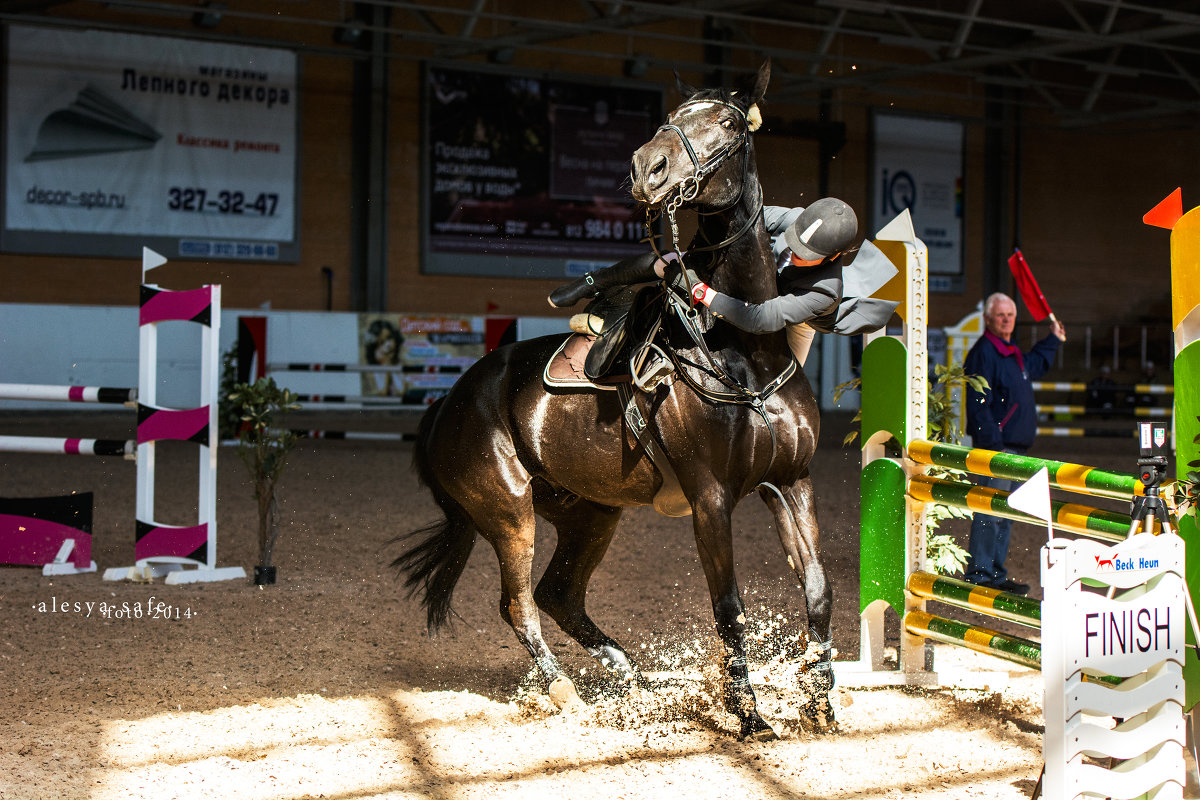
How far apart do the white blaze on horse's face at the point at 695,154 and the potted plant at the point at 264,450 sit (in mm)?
3434

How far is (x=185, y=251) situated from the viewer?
1527 cm

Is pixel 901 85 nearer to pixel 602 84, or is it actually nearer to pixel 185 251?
pixel 602 84

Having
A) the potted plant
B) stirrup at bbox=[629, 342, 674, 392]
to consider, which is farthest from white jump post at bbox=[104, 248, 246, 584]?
stirrup at bbox=[629, 342, 674, 392]

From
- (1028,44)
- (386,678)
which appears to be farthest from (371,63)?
(386,678)

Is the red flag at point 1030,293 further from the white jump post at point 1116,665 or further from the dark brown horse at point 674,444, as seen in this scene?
the white jump post at point 1116,665

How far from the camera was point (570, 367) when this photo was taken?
3.74 metres

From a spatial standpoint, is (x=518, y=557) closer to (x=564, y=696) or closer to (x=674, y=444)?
(x=564, y=696)

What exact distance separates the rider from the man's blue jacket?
2.72 meters

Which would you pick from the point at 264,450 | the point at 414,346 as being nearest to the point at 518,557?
the point at 264,450

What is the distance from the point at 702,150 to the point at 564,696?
A: 183 centimetres

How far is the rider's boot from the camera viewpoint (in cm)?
356

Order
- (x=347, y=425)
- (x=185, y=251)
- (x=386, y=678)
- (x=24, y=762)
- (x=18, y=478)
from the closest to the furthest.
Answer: (x=24, y=762) < (x=386, y=678) < (x=18, y=478) < (x=347, y=425) < (x=185, y=251)

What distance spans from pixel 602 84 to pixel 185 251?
6643mm
